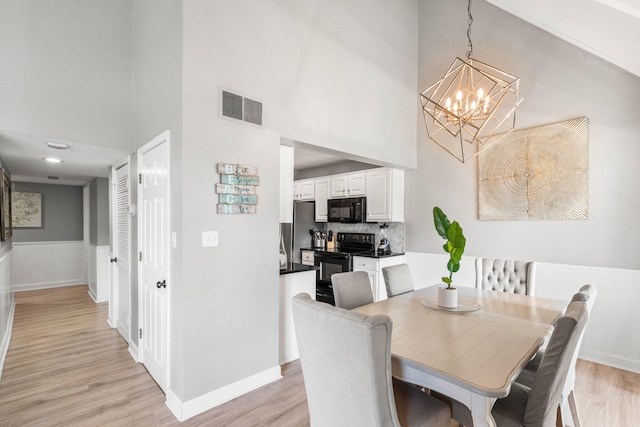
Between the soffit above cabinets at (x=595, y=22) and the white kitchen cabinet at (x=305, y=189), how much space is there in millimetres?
3673

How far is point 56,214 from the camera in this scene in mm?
6453

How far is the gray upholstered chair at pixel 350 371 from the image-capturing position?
116 cm

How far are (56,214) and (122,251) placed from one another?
4244 mm

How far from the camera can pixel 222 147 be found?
236 centimetres

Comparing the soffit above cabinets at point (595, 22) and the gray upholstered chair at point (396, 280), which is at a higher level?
the soffit above cabinets at point (595, 22)

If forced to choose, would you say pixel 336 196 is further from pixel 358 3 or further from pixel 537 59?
pixel 537 59

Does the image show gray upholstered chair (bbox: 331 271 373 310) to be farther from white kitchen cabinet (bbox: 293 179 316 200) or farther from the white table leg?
white kitchen cabinet (bbox: 293 179 316 200)

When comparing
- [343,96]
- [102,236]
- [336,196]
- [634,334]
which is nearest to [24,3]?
[343,96]

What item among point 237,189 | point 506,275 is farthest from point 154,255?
point 506,275

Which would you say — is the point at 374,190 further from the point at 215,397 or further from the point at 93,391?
the point at 93,391

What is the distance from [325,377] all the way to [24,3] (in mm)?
3725

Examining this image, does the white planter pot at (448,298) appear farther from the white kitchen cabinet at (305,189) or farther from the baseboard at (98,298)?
the baseboard at (98,298)

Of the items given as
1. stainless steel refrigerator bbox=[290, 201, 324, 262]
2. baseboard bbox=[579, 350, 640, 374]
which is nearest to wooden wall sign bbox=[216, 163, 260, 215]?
stainless steel refrigerator bbox=[290, 201, 324, 262]

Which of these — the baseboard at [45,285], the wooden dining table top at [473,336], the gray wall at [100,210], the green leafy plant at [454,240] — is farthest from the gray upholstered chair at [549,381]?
the baseboard at [45,285]
